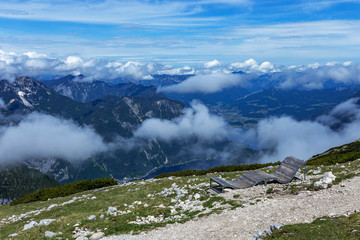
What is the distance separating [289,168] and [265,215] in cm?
1322

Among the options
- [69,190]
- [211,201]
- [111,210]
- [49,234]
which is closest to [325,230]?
[211,201]

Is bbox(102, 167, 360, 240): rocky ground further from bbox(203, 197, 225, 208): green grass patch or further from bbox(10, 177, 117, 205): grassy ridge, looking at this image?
bbox(10, 177, 117, 205): grassy ridge

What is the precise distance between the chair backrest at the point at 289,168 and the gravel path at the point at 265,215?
640 cm

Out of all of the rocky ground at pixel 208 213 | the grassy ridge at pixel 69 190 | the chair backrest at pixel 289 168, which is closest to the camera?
the rocky ground at pixel 208 213

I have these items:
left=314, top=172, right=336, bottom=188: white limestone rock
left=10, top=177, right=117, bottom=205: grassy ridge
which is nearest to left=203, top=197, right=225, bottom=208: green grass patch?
left=314, top=172, right=336, bottom=188: white limestone rock

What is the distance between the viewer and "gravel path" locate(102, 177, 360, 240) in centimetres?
1822

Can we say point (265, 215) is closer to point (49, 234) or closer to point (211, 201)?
point (211, 201)

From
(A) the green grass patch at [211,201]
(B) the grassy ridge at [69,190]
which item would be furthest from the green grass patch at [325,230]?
(B) the grassy ridge at [69,190]

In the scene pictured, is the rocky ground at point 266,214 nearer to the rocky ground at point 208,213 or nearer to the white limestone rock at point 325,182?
the rocky ground at point 208,213

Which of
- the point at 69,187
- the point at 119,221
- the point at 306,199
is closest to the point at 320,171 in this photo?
the point at 306,199

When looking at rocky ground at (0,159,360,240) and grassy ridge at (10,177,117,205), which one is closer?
rocky ground at (0,159,360,240)

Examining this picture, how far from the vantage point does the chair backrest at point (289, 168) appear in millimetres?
30344

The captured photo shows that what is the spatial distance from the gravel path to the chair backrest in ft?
21.0

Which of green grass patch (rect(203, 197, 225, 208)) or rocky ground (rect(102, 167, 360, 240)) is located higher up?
rocky ground (rect(102, 167, 360, 240))
